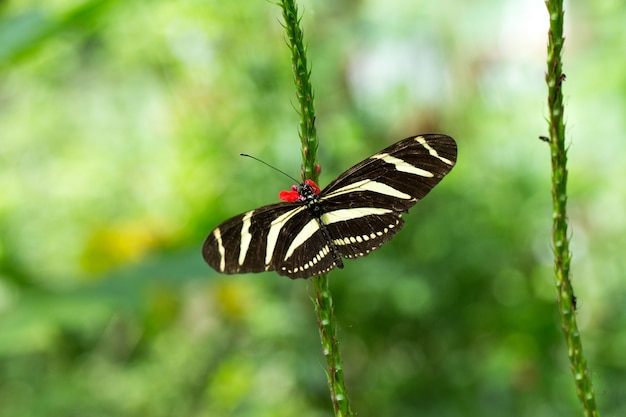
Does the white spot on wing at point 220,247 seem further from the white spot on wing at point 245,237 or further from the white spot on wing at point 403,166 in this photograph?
the white spot on wing at point 403,166

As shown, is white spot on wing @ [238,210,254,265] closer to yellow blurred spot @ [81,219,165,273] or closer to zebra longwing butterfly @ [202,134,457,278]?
zebra longwing butterfly @ [202,134,457,278]

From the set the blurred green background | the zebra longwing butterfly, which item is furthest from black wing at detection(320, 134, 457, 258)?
the blurred green background

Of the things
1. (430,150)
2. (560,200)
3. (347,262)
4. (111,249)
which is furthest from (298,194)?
(111,249)

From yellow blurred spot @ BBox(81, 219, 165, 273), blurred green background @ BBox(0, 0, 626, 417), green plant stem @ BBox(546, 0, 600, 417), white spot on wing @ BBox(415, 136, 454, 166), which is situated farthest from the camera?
yellow blurred spot @ BBox(81, 219, 165, 273)

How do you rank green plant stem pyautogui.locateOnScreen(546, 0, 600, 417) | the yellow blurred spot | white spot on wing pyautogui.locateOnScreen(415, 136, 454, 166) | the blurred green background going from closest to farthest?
green plant stem pyautogui.locateOnScreen(546, 0, 600, 417)
white spot on wing pyautogui.locateOnScreen(415, 136, 454, 166)
the blurred green background
the yellow blurred spot

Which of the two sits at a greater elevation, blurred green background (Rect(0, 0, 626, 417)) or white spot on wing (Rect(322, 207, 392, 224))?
blurred green background (Rect(0, 0, 626, 417))

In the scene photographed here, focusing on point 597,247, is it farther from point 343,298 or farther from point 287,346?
point 287,346

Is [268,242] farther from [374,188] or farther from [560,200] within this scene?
[560,200]
